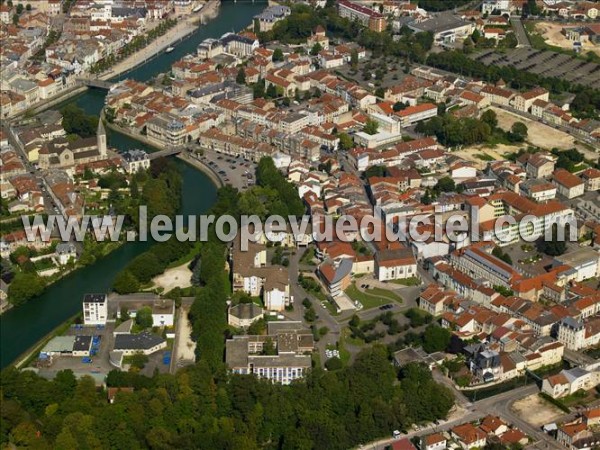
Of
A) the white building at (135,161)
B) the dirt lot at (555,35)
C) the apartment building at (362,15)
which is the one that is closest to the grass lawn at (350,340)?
the white building at (135,161)

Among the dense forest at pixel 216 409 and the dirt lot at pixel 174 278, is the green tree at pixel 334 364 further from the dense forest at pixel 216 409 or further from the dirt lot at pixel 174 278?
the dirt lot at pixel 174 278

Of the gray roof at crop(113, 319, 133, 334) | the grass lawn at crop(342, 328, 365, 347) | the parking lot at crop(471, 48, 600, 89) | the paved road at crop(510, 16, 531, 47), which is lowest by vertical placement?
the paved road at crop(510, 16, 531, 47)

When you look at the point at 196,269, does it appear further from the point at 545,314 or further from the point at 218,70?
the point at 218,70

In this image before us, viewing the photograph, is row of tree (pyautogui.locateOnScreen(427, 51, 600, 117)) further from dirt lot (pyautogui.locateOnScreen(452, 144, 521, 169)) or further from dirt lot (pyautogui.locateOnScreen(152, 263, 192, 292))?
dirt lot (pyautogui.locateOnScreen(152, 263, 192, 292))

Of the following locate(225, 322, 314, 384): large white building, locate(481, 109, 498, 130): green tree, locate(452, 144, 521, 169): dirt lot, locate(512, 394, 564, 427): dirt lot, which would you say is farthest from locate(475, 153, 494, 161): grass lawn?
locate(512, 394, 564, 427): dirt lot

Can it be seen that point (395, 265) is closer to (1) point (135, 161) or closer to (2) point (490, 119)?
(1) point (135, 161)

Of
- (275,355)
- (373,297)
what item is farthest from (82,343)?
(373,297)
